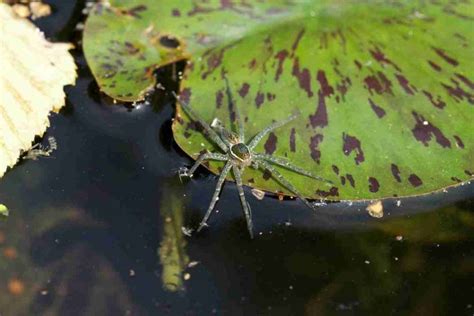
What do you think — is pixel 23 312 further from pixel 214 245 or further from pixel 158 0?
pixel 158 0

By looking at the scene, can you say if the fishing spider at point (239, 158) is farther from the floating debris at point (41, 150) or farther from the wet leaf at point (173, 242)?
the floating debris at point (41, 150)

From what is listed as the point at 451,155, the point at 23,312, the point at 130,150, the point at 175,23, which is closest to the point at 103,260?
the point at 23,312

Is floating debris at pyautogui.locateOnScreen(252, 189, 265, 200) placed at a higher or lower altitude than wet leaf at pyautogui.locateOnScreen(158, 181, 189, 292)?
higher

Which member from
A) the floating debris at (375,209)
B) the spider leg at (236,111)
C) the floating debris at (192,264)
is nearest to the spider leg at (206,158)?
the spider leg at (236,111)

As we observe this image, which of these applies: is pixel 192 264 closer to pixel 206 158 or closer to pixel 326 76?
pixel 206 158

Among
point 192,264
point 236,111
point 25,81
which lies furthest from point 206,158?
point 25,81

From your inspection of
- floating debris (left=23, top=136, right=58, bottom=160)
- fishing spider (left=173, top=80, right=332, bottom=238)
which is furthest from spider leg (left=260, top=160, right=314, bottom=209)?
floating debris (left=23, top=136, right=58, bottom=160)

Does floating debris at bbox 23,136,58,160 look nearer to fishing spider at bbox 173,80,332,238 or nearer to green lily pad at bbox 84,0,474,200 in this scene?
green lily pad at bbox 84,0,474,200
